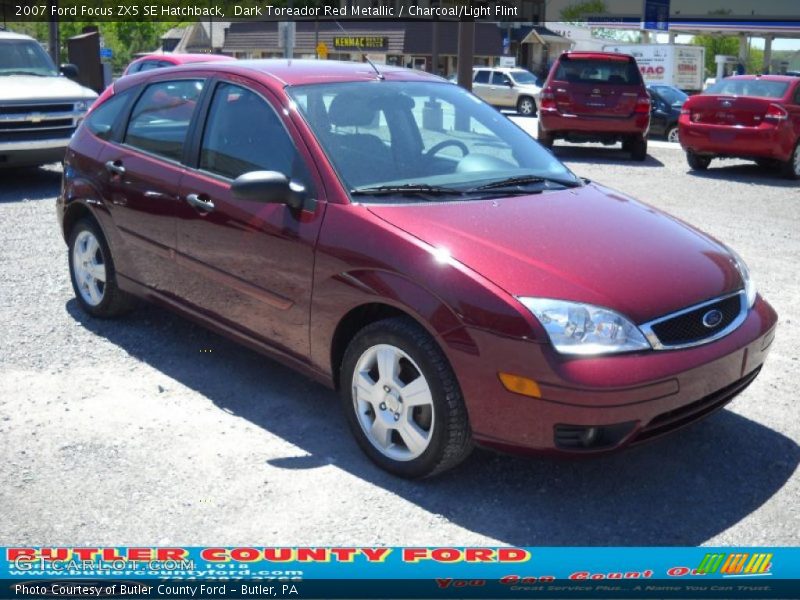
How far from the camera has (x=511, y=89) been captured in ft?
114

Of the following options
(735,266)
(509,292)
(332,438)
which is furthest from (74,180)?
(735,266)

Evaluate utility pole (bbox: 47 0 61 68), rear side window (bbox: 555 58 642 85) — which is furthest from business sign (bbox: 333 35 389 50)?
rear side window (bbox: 555 58 642 85)

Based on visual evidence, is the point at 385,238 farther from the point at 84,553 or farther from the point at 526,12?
the point at 526,12

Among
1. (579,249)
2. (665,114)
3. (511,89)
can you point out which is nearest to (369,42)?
(511,89)

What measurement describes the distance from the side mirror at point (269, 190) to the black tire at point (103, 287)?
1874mm

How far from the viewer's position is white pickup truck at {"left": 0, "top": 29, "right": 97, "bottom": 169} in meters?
11.1

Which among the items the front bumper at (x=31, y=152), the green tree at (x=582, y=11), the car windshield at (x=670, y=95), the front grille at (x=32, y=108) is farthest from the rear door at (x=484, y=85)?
the green tree at (x=582, y=11)

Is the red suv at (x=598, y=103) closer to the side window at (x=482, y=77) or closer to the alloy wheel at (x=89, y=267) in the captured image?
the alloy wheel at (x=89, y=267)

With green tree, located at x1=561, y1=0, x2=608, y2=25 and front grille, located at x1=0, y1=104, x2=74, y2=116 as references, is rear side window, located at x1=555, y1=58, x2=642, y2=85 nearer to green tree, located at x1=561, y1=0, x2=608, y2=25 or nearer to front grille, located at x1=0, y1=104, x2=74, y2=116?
front grille, located at x1=0, y1=104, x2=74, y2=116

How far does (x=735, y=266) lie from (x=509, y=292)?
4.20 feet

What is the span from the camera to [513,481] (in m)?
4.05

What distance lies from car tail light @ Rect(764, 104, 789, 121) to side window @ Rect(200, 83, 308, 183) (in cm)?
1069

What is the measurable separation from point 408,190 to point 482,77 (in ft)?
107

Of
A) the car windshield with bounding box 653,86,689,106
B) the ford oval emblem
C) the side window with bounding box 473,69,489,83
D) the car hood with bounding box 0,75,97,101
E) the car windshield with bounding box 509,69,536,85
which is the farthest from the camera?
the side window with bounding box 473,69,489,83
